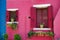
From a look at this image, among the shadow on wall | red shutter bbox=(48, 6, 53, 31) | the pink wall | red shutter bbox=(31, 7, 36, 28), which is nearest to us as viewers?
the shadow on wall

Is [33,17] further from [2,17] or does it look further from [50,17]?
[2,17]

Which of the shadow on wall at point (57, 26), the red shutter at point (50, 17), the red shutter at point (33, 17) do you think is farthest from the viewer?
the red shutter at point (33, 17)

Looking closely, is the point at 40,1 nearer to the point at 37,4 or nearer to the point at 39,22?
the point at 37,4

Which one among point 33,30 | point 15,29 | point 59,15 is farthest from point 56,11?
point 15,29

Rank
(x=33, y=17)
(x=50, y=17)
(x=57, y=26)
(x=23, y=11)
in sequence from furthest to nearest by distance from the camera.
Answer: (x=23, y=11), (x=33, y=17), (x=50, y=17), (x=57, y=26)

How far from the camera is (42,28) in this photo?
13.0 m

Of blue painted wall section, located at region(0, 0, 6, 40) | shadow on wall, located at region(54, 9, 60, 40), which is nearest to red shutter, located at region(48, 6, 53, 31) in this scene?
shadow on wall, located at region(54, 9, 60, 40)

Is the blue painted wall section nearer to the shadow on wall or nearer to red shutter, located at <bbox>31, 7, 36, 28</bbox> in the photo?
red shutter, located at <bbox>31, 7, 36, 28</bbox>

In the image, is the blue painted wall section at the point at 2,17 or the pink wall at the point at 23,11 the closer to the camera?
the blue painted wall section at the point at 2,17

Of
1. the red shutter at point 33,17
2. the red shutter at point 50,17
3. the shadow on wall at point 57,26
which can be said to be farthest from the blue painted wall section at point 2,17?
the shadow on wall at point 57,26

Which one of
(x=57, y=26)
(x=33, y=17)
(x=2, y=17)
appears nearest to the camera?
(x=2, y=17)

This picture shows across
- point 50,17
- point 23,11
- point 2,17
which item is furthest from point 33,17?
point 2,17

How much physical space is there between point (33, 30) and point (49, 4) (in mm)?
1658

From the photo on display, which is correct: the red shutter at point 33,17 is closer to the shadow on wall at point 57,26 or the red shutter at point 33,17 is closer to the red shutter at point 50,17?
the red shutter at point 50,17
